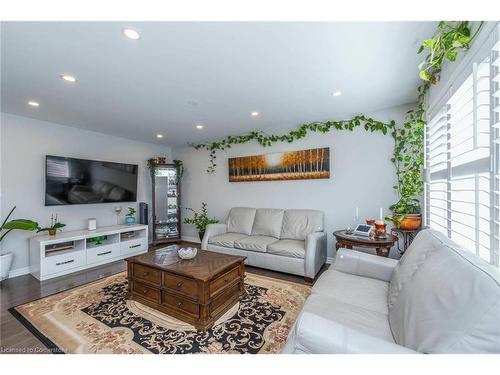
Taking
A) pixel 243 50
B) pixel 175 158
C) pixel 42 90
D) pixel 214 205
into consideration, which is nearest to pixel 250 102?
pixel 243 50

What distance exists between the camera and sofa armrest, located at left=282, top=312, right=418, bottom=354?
2.74ft

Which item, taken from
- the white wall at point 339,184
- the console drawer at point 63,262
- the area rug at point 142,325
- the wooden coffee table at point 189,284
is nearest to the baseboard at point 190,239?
the white wall at point 339,184

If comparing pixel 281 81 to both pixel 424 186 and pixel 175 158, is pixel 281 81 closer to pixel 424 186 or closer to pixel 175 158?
pixel 424 186

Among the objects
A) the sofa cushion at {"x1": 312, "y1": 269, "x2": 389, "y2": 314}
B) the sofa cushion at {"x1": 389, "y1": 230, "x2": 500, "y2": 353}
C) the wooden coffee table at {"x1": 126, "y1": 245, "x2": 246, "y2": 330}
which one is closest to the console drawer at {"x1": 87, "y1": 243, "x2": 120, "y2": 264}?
the wooden coffee table at {"x1": 126, "y1": 245, "x2": 246, "y2": 330}

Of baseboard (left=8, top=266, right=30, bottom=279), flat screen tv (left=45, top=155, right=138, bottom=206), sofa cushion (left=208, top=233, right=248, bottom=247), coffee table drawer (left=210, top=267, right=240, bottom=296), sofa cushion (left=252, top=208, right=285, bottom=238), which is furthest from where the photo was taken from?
sofa cushion (left=252, top=208, right=285, bottom=238)

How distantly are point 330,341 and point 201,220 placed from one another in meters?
3.98

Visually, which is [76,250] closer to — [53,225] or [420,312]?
[53,225]

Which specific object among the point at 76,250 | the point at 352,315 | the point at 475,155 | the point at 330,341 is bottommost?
the point at 76,250

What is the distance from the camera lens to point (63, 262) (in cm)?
301

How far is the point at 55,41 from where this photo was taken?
1.58 m

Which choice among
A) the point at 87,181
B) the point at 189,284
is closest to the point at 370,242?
the point at 189,284

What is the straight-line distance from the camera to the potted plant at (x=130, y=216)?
13.9 ft

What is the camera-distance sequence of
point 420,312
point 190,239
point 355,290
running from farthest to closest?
point 190,239, point 355,290, point 420,312

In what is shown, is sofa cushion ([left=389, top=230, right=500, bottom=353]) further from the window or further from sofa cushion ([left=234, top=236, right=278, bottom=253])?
sofa cushion ([left=234, top=236, right=278, bottom=253])
